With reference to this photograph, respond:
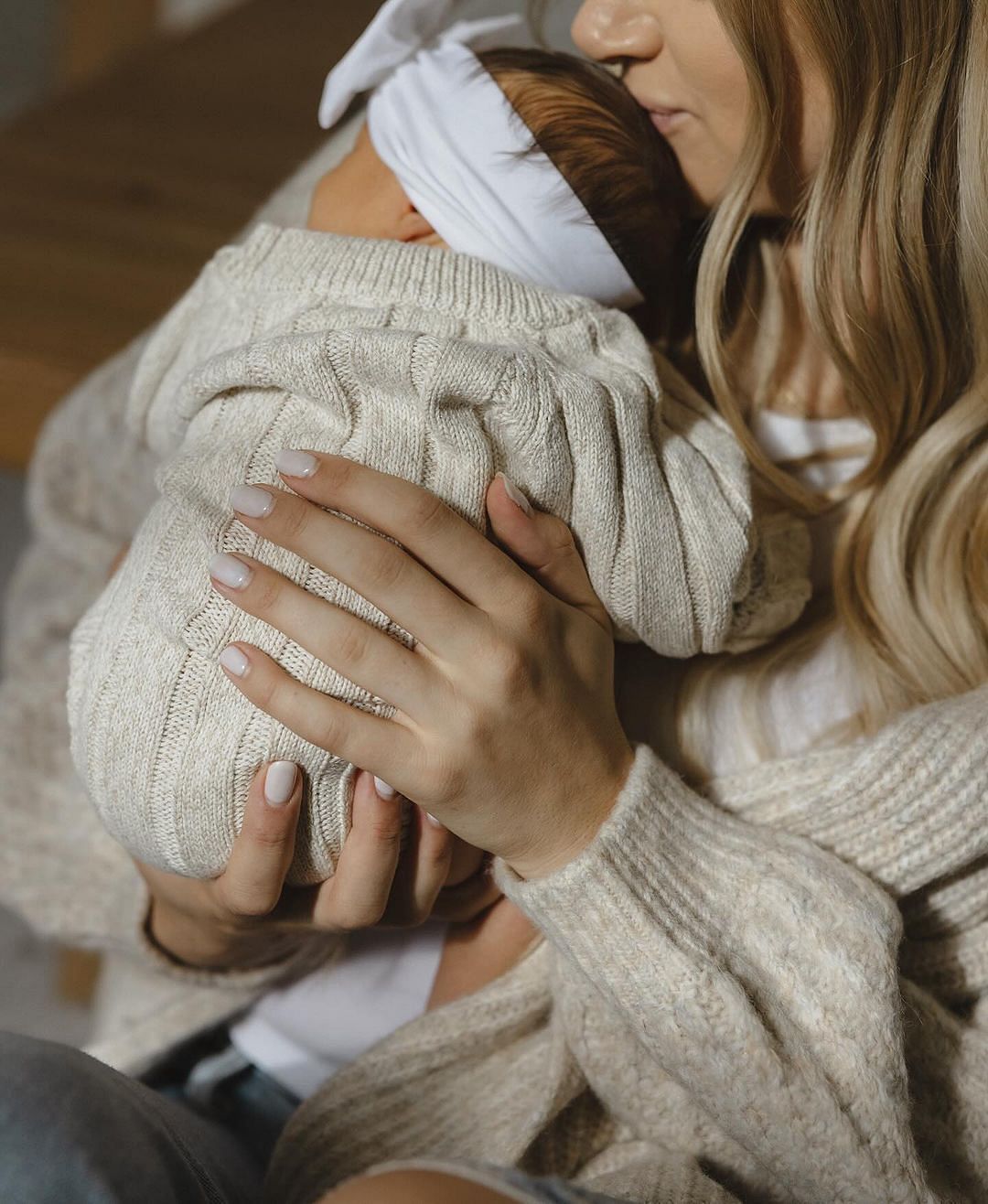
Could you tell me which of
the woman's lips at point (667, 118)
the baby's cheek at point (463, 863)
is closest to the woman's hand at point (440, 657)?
the baby's cheek at point (463, 863)

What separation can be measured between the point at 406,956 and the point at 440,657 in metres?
0.30

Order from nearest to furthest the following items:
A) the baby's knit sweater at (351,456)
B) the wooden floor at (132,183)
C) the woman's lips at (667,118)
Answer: the baby's knit sweater at (351,456)
the woman's lips at (667,118)
the wooden floor at (132,183)

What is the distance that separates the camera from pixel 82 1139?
51cm

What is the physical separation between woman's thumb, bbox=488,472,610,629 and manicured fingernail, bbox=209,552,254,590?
0.12 meters

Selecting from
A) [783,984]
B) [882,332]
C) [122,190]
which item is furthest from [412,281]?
[122,190]

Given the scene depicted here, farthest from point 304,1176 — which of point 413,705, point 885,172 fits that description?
point 885,172

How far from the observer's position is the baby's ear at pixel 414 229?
712 millimetres

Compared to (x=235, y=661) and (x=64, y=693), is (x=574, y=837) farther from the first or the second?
(x=64, y=693)

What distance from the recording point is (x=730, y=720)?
77 cm

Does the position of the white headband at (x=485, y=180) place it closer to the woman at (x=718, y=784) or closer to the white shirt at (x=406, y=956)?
the woman at (x=718, y=784)

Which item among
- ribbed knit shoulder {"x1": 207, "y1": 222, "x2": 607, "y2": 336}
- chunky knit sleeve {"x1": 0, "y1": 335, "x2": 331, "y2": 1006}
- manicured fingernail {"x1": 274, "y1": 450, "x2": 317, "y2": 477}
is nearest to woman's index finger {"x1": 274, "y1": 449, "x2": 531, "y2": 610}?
manicured fingernail {"x1": 274, "y1": 450, "x2": 317, "y2": 477}

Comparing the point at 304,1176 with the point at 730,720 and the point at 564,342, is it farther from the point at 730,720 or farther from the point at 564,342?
the point at 564,342

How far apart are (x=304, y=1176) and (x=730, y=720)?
37 centimetres

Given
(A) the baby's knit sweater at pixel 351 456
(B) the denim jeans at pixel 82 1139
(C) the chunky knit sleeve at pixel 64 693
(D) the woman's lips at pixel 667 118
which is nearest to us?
(B) the denim jeans at pixel 82 1139
